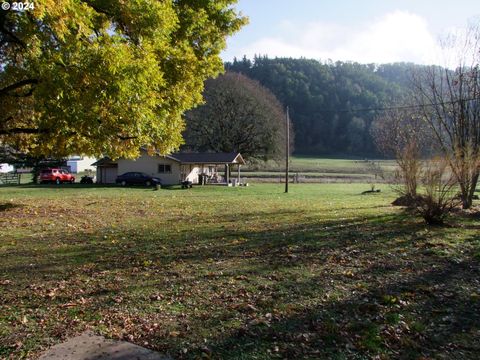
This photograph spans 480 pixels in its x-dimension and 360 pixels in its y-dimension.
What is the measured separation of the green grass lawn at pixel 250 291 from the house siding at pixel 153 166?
3656 cm

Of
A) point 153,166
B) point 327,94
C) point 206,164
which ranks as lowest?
point 153,166

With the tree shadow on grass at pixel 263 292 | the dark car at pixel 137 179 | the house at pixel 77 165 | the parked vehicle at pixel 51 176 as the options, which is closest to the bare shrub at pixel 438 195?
the tree shadow on grass at pixel 263 292

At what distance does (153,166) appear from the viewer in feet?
158

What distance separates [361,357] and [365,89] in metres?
91.0

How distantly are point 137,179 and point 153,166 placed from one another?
3663 mm

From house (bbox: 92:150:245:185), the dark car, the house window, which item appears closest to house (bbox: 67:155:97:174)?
house (bbox: 92:150:245:185)

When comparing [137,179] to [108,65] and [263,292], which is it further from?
[263,292]

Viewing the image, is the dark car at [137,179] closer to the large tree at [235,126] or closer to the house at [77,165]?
the large tree at [235,126]

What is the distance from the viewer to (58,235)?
10.8 meters

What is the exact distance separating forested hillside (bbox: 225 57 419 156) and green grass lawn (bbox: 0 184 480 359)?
7502cm

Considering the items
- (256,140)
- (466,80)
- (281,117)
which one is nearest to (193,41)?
(466,80)

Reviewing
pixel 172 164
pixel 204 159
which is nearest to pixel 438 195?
pixel 204 159

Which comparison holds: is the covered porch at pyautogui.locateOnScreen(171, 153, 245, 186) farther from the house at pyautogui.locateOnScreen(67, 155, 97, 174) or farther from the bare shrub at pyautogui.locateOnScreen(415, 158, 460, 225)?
the house at pyautogui.locateOnScreen(67, 155, 97, 174)

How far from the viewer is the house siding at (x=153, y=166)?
47.9m
